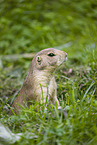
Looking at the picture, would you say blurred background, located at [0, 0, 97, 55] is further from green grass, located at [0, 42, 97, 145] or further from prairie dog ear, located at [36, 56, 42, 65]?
green grass, located at [0, 42, 97, 145]

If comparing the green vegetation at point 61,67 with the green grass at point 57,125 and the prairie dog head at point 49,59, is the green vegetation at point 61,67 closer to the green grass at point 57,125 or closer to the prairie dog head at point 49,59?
the green grass at point 57,125

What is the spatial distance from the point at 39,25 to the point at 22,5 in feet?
2.91

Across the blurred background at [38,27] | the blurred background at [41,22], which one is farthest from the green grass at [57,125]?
the blurred background at [41,22]

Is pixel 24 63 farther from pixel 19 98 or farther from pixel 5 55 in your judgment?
pixel 19 98

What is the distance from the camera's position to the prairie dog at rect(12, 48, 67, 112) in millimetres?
3195

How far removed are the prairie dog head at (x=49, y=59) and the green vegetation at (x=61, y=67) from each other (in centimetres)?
39

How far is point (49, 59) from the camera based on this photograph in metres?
3.27

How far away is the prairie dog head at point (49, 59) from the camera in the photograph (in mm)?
3238

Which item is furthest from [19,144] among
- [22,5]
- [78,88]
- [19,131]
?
[22,5]

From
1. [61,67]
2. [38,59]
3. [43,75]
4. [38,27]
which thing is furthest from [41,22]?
[43,75]

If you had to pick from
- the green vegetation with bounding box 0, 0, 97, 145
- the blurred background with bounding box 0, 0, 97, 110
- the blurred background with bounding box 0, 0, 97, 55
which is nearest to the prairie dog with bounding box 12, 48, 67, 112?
the green vegetation with bounding box 0, 0, 97, 145

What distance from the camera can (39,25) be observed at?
22.5 ft

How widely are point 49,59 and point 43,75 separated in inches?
10.2

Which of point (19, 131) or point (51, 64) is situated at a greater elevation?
point (51, 64)
